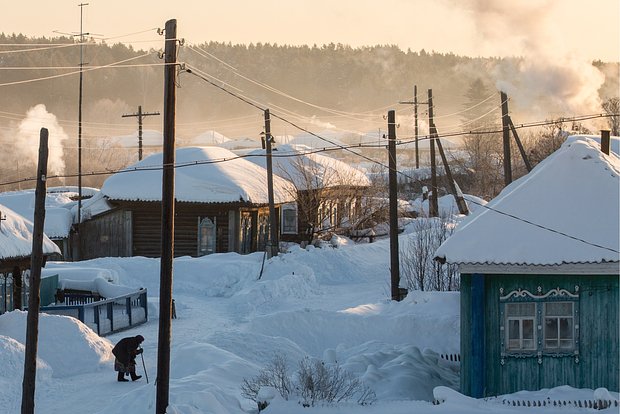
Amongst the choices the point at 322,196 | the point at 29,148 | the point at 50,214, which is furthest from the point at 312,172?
the point at 29,148

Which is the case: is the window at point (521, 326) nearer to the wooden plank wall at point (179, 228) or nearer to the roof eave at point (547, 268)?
the roof eave at point (547, 268)

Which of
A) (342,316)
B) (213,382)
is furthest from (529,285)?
(342,316)

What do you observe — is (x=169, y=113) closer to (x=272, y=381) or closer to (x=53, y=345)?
(x=272, y=381)

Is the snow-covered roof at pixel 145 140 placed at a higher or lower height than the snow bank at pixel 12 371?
higher

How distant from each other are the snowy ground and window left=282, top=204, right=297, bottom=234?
45.7ft

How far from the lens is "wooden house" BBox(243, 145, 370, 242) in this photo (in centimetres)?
4931

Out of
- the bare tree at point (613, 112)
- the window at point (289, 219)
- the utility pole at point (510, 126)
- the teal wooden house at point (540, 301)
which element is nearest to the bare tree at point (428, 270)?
the utility pole at point (510, 126)

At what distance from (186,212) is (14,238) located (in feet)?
58.2

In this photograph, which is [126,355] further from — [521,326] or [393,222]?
[393,222]

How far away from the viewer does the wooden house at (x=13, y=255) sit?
26.8m

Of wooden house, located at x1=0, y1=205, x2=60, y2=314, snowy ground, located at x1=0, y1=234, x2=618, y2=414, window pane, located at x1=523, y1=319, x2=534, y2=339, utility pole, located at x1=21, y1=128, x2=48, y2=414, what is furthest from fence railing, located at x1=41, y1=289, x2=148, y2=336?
window pane, located at x1=523, y1=319, x2=534, y2=339

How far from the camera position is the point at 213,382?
60.6ft

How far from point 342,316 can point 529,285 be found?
10.2 meters

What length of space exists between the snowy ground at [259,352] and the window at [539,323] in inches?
28.6
